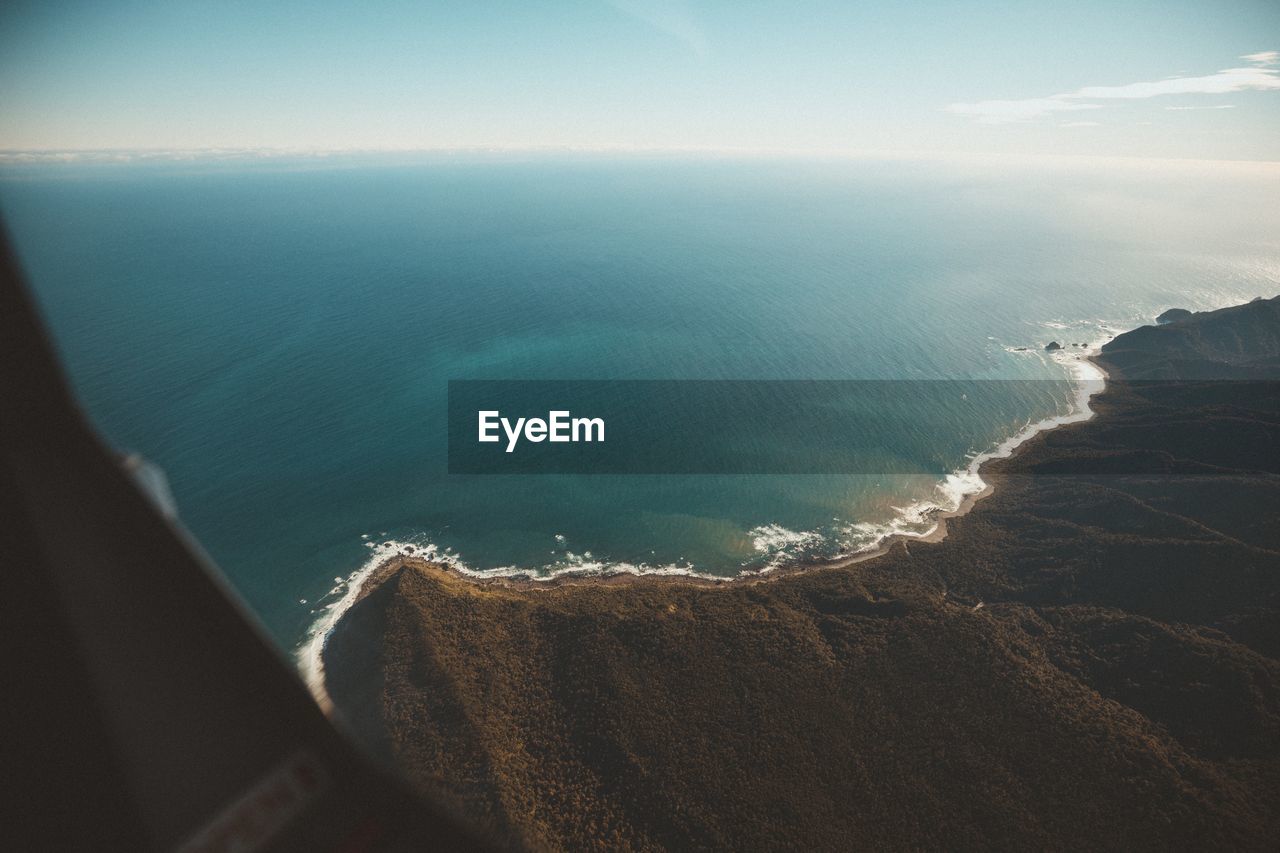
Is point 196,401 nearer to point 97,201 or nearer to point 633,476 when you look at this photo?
point 633,476

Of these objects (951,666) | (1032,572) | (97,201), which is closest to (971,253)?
(1032,572)

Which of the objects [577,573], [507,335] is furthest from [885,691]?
[507,335]

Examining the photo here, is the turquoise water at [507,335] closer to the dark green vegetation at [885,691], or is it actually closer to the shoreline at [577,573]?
the shoreline at [577,573]

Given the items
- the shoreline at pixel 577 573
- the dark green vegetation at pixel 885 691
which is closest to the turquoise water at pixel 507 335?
the shoreline at pixel 577 573

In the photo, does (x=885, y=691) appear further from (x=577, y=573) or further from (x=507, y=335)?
(x=507, y=335)

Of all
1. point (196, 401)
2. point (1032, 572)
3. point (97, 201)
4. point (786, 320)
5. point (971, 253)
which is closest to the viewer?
point (1032, 572)

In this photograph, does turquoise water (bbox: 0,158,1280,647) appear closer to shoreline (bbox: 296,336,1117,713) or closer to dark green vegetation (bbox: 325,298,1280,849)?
shoreline (bbox: 296,336,1117,713)
